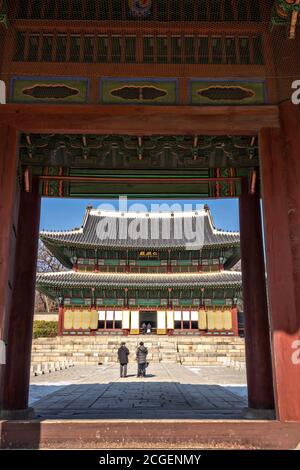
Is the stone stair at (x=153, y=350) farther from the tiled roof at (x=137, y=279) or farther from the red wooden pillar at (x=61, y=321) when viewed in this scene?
the tiled roof at (x=137, y=279)

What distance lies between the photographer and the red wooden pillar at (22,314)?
6926 mm

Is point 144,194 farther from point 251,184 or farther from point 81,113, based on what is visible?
point 81,113

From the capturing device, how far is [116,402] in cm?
944

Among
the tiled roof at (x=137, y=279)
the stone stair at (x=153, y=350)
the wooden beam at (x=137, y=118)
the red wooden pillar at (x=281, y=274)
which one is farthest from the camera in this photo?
the tiled roof at (x=137, y=279)

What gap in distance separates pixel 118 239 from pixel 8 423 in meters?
35.1

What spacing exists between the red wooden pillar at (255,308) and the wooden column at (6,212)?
4.23m

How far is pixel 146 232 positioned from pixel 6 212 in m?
36.6

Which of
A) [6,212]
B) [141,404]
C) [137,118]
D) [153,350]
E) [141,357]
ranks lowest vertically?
[153,350]

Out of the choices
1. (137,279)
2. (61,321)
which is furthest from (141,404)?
(61,321)

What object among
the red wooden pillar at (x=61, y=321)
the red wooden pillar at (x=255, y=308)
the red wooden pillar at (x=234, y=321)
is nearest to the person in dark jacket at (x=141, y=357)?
the red wooden pillar at (x=255, y=308)

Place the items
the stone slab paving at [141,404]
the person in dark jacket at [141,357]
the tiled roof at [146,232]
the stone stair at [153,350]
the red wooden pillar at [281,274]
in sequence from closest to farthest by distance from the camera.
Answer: the red wooden pillar at [281,274], the stone slab paving at [141,404], the person in dark jacket at [141,357], the stone stair at [153,350], the tiled roof at [146,232]

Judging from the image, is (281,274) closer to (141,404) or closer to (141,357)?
(141,404)

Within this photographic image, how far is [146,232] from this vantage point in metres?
42.0

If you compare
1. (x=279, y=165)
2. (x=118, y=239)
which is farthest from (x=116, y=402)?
(x=118, y=239)
